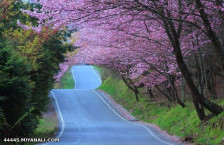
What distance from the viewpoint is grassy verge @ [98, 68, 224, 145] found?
13348 millimetres

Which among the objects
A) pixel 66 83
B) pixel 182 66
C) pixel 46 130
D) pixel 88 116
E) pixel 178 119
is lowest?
pixel 66 83

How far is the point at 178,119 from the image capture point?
2012 cm

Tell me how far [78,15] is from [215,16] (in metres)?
6.30

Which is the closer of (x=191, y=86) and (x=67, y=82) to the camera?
(x=191, y=86)

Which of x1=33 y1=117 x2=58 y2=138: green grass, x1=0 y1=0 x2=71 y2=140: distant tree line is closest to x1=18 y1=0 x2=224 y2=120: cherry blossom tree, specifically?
x1=0 y1=0 x2=71 y2=140: distant tree line

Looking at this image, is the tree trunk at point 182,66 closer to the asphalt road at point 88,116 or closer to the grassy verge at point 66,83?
the asphalt road at point 88,116

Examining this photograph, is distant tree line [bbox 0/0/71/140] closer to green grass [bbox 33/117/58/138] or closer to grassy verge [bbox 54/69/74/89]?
green grass [bbox 33/117/58/138]

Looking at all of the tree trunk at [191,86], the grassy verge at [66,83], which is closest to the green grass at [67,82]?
the grassy verge at [66,83]

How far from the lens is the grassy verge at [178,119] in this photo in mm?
13348

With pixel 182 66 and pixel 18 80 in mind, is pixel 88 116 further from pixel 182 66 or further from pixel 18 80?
pixel 182 66

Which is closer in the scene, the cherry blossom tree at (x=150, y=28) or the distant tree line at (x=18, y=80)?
the cherry blossom tree at (x=150, y=28)

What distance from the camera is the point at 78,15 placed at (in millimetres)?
10180

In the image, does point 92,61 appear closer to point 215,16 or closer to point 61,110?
point 61,110

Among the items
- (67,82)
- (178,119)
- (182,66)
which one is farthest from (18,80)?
(67,82)
